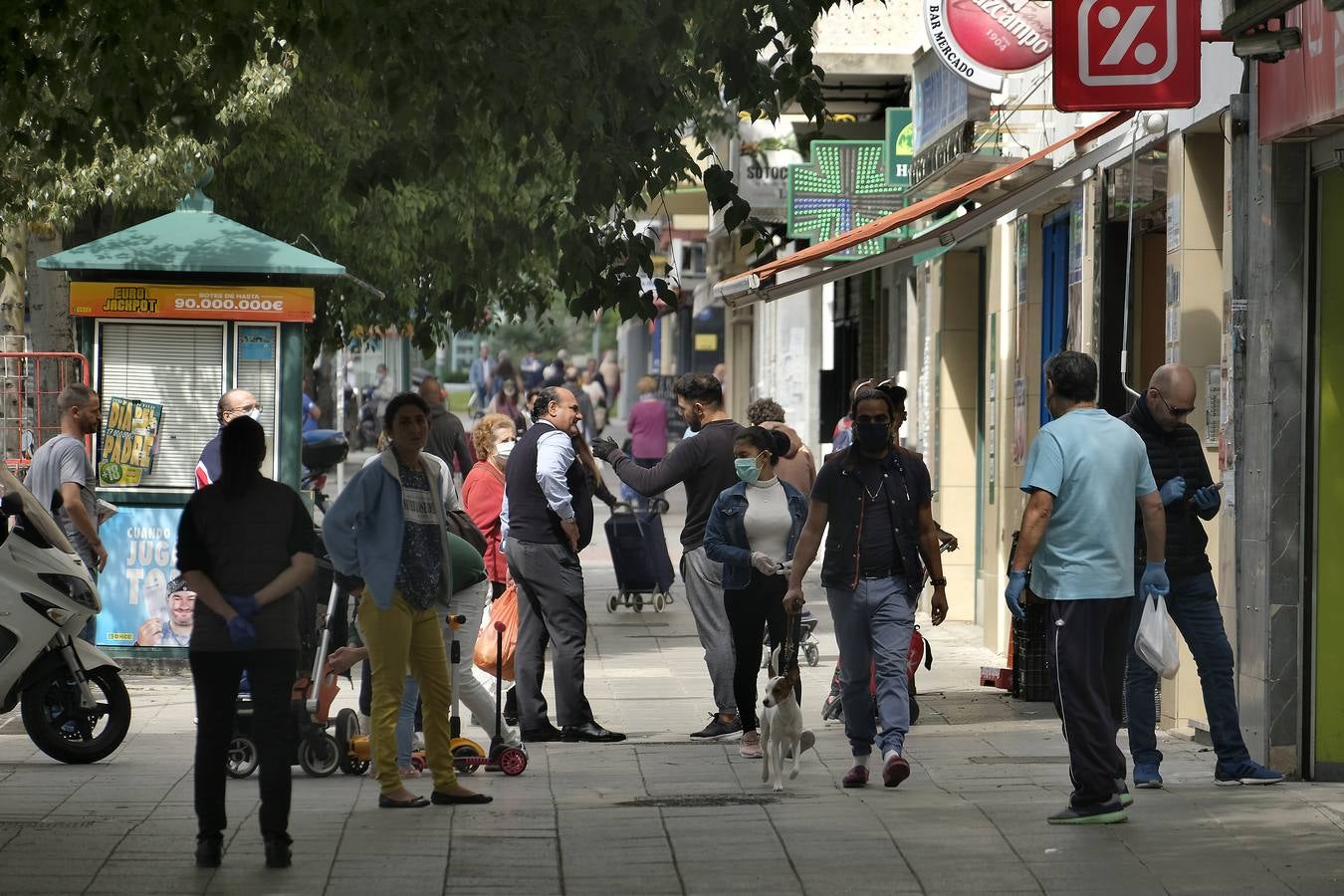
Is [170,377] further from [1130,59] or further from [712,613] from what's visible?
[1130,59]

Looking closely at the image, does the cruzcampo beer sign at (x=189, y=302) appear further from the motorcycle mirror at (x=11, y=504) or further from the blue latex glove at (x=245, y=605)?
the blue latex glove at (x=245, y=605)

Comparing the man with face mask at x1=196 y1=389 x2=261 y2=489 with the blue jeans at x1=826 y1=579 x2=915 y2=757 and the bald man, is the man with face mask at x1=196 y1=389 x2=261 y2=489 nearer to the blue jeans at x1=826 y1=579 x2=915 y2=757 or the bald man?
the blue jeans at x1=826 y1=579 x2=915 y2=757

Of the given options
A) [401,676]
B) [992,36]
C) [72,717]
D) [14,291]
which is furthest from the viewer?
[14,291]

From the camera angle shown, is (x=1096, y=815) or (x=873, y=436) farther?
(x=873, y=436)

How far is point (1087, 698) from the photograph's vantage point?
26.3ft

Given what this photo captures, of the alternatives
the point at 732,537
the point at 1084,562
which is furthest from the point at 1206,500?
the point at 732,537

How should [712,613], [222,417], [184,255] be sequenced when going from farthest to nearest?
[184,255]
[222,417]
[712,613]

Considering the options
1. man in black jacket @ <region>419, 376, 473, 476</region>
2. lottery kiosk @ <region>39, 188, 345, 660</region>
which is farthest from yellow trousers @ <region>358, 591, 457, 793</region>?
man in black jacket @ <region>419, 376, 473, 476</region>

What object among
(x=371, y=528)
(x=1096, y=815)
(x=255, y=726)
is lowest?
(x=1096, y=815)

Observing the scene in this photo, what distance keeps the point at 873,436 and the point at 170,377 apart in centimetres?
579

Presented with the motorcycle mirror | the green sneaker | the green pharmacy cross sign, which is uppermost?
the green pharmacy cross sign

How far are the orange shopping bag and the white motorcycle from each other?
1803 millimetres

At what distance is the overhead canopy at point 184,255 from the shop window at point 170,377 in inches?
17.4

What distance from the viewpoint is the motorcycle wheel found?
10047mm
